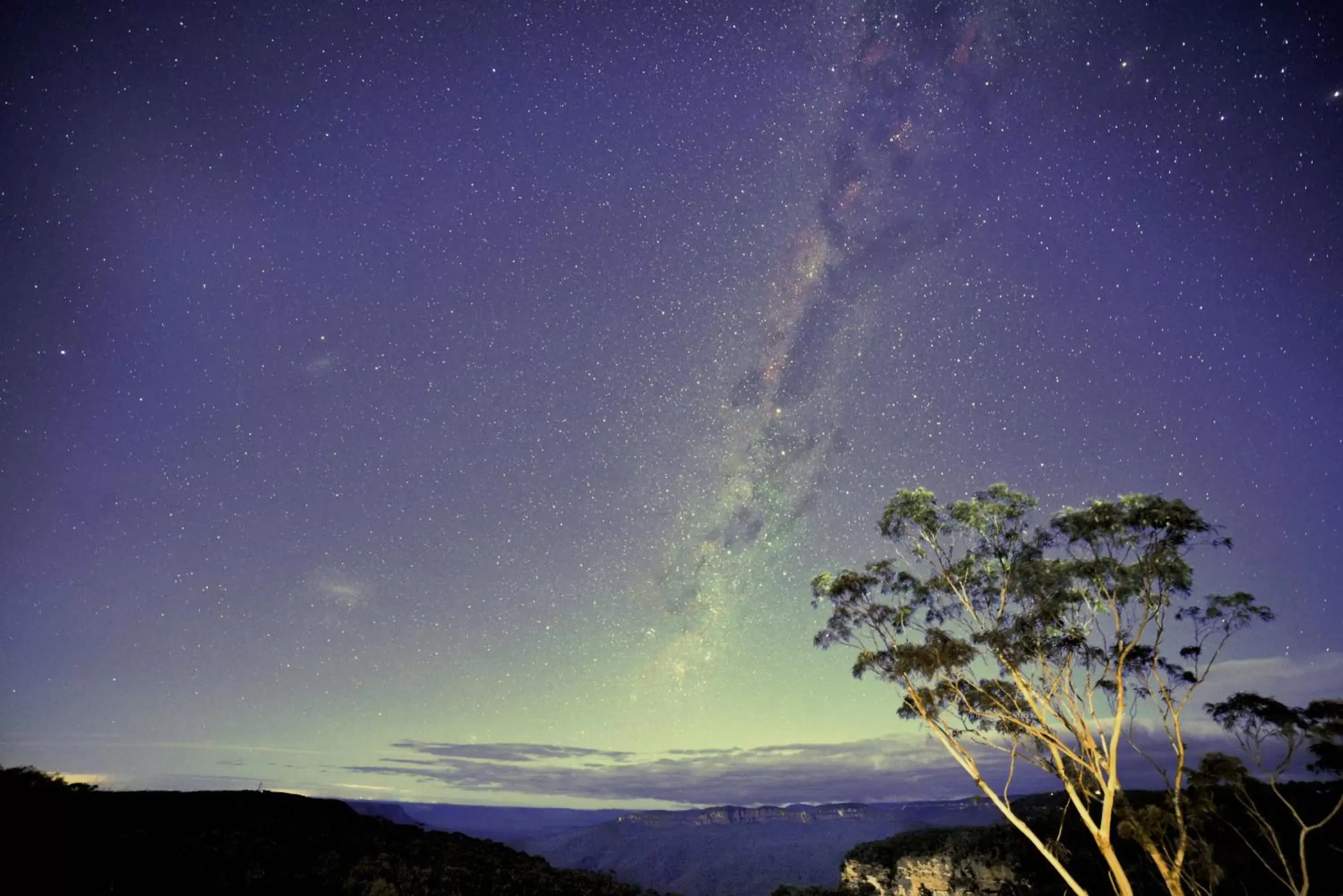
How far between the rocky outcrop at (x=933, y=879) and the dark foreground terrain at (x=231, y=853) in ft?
82.5

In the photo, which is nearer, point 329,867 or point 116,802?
point 329,867

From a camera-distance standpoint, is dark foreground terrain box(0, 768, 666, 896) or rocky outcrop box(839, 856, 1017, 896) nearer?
dark foreground terrain box(0, 768, 666, 896)

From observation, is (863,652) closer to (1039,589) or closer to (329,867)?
(1039,589)

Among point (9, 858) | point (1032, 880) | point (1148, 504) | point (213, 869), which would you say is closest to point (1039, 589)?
point (1148, 504)

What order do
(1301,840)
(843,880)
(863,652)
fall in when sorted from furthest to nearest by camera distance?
(843,880), (863,652), (1301,840)

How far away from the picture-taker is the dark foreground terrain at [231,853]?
26.9 metres

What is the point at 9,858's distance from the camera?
24.2 metres

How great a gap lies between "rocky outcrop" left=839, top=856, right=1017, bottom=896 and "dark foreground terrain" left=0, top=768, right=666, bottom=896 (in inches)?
991

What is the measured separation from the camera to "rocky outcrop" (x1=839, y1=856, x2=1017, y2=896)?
58.0 m

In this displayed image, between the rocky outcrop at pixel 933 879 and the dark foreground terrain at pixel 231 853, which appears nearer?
the dark foreground terrain at pixel 231 853

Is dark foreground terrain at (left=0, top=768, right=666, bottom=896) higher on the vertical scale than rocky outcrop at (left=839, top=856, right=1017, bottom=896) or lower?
higher

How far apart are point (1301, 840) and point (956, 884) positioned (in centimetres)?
4515

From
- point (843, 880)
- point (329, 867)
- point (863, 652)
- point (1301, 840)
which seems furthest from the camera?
point (843, 880)

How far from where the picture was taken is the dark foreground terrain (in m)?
26.9
